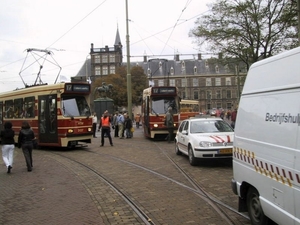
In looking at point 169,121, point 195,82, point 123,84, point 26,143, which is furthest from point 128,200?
point 195,82

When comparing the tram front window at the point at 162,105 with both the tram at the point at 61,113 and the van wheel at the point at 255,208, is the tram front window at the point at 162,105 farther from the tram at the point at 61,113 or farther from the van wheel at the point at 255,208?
the van wheel at the point at 255,208

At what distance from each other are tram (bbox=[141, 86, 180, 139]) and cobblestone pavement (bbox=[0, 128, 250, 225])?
7.05 metres

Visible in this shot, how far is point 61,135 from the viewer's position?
14906 mm

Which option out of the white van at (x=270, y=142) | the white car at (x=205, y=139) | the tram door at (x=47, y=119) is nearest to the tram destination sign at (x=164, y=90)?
the tram door at (x=47, y=119)

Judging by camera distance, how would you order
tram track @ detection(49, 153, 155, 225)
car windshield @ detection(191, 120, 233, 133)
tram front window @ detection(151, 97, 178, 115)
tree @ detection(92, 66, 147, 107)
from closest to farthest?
1. tram track @ detection(49, 153, 155, 225)
2. car windshield @ detection(191, 120, 233, 133)
3. tram front window @ detection(151, 97, 178, 115)
4. tree @ detection(92, 66, 147, 107)

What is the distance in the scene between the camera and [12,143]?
9.96 meters

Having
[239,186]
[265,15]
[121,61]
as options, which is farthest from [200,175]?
[121,61]

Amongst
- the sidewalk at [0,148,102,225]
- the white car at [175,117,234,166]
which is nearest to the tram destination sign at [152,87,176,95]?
the white car at [175,117,234,166]

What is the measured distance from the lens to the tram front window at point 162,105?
1905cm

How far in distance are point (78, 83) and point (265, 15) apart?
1279cm

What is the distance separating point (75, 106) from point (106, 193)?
28.9ft

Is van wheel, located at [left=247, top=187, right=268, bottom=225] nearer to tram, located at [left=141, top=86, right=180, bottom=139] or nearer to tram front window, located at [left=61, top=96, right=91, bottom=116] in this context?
tram front window, located at [left=61, top=96, right=91, bottom=116]

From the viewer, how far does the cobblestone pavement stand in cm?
558

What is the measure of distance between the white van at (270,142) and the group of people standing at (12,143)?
7110 mm
